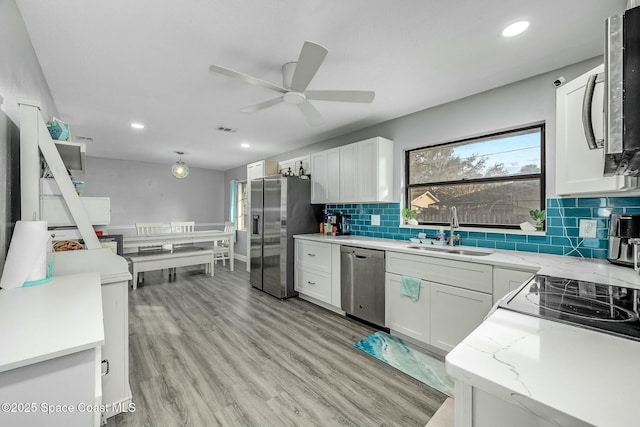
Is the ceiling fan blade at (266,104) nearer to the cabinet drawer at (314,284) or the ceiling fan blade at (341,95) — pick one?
the ceiling fan blade at (341,95)

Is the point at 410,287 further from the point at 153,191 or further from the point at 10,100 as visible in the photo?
the point at 153,191

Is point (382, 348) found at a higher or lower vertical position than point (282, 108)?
lower

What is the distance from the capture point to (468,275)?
208cm

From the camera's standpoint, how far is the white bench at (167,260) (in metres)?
4.15

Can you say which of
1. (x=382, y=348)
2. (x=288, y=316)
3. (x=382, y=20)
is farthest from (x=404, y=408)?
(x=382, y=20)

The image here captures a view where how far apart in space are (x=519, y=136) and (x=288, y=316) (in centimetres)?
301

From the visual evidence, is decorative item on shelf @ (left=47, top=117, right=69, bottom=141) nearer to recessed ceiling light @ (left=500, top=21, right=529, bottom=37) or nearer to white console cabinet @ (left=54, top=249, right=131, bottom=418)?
white console cabinet @ (left=54, top=249, right=131, bottom=418)

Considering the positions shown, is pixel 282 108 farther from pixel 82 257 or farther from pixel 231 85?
pixel 82 257

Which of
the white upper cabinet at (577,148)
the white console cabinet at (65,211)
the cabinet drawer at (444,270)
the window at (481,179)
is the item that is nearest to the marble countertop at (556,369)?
the white upper cabinet at (577,148)

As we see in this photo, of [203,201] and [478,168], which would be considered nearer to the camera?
[478,168]

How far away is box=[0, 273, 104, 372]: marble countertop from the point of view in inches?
27.6

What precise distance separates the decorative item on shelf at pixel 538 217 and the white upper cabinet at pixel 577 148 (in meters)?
0.64

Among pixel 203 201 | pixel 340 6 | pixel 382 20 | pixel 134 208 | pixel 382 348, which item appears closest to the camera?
pixel 340 6

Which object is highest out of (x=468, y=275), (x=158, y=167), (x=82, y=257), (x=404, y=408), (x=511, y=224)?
(x=158, y=167)
